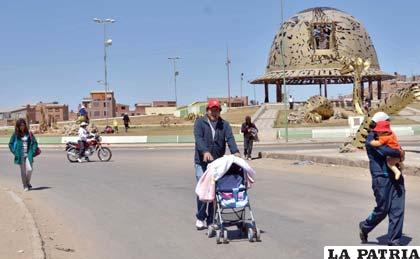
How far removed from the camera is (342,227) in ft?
28.6

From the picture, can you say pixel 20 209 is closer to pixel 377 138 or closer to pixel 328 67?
pixel 377 138

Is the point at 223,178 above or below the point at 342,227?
above

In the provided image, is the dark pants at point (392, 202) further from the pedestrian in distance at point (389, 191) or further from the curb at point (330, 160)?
the curb at point (330, 160)

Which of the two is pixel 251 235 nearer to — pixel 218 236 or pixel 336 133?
pixel 218 236

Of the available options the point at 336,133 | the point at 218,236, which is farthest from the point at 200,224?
the point at 336,133

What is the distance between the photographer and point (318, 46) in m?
73.5

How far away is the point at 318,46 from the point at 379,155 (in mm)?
67808

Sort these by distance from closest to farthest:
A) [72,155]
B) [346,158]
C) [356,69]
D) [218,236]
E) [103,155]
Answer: [218,236]
[346,158]
[72,155]
[103,155]
[356,69]

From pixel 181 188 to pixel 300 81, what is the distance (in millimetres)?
64054

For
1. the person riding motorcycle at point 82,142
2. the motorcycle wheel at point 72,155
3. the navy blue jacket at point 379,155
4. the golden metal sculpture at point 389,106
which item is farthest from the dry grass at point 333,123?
the navy blue jacket at point 379,155

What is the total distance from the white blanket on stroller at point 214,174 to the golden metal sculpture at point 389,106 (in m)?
14.7

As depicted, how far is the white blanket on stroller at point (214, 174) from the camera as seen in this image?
7758 millimetres

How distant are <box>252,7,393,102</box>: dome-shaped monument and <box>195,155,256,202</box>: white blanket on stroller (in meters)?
63.6

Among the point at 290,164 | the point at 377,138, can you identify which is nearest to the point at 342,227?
the point at 377,138
